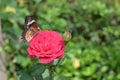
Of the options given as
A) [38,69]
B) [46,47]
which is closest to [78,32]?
[38,69]

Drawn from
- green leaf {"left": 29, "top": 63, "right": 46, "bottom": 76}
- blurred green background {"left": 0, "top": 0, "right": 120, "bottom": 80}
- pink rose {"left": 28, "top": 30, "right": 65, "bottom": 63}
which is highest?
pink rose {"left": 28, "top": 30, "right": 65, "bottom": 63}

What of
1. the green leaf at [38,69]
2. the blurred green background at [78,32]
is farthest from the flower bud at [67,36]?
the blurred green background at [78,32]

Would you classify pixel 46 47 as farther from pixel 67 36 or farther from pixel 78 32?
pixel 78 32

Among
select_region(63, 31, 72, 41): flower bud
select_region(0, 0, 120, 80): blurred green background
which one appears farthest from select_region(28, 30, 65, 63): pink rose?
select_region(0, 0, 120, 80): blurred green background

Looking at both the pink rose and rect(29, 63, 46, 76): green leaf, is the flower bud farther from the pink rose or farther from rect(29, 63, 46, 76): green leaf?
rect(29, 63, 46, 76): green leaf

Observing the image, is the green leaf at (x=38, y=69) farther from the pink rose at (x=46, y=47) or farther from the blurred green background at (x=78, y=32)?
the blurred green background at (x=78, y=32)

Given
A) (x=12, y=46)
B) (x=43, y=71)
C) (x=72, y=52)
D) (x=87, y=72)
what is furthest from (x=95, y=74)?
(x=43, y=71)
